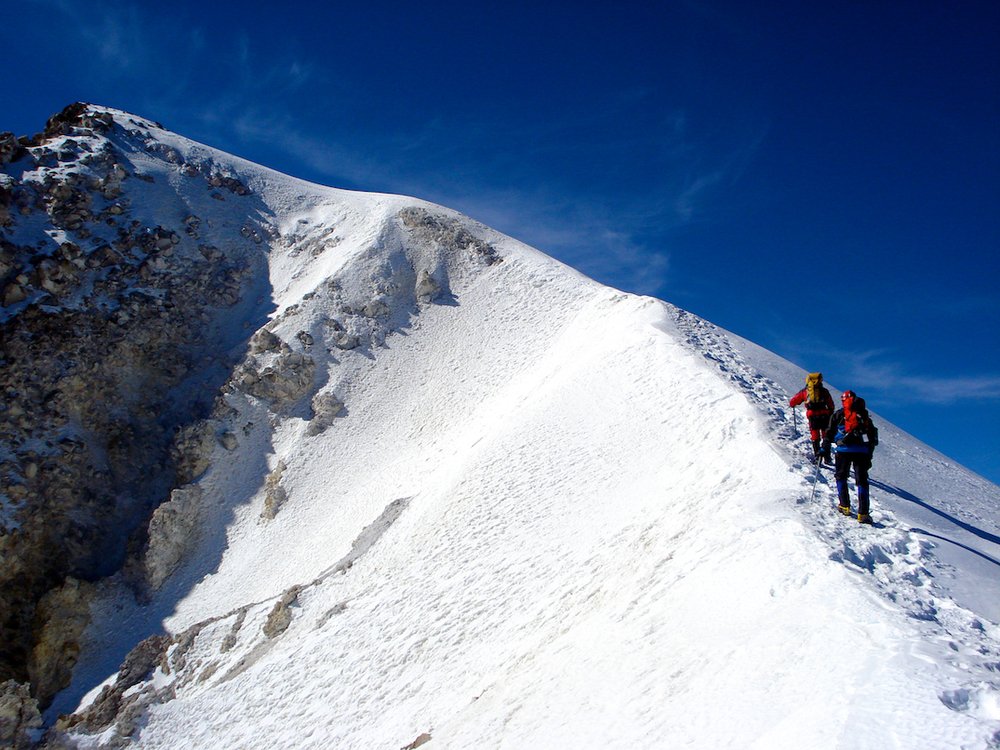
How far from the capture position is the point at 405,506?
23375mm

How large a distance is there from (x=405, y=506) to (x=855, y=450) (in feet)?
50.7

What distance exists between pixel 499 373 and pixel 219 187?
2790cm

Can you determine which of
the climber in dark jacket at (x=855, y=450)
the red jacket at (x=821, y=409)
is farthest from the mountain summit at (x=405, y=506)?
the red jacket at (x=821, y=409)

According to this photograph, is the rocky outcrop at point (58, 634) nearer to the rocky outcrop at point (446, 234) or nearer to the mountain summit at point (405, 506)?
the mountain summit at point (405, 506)

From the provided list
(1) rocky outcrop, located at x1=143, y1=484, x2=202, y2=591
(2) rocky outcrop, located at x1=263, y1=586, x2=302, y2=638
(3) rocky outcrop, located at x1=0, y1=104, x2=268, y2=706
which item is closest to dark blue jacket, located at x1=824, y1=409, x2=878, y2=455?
(2) rocky outcrop, located at x1=263, y1=586, x2=302, y2=638

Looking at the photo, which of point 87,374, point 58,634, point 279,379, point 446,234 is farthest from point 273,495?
point 446,234

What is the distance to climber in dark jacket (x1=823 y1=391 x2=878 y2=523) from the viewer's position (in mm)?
11359

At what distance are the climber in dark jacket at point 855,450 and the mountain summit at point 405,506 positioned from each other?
0.45 m

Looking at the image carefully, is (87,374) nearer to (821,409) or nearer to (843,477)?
(821,409)

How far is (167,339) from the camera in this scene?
117 feet

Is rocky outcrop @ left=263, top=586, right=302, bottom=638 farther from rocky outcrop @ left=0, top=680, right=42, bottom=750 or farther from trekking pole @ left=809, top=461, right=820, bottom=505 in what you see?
trekking pole @ left=809, top=461, right=820, bottom=505

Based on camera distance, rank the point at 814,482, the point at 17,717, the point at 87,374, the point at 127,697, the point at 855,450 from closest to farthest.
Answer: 1. the point at 855,450
2. the point at 814,482
3. the point at 17,717
4. the point at 127,697
5. the point at 87,374

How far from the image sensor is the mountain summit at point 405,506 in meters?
9.05

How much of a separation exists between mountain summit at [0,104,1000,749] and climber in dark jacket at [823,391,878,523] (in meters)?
0.45
